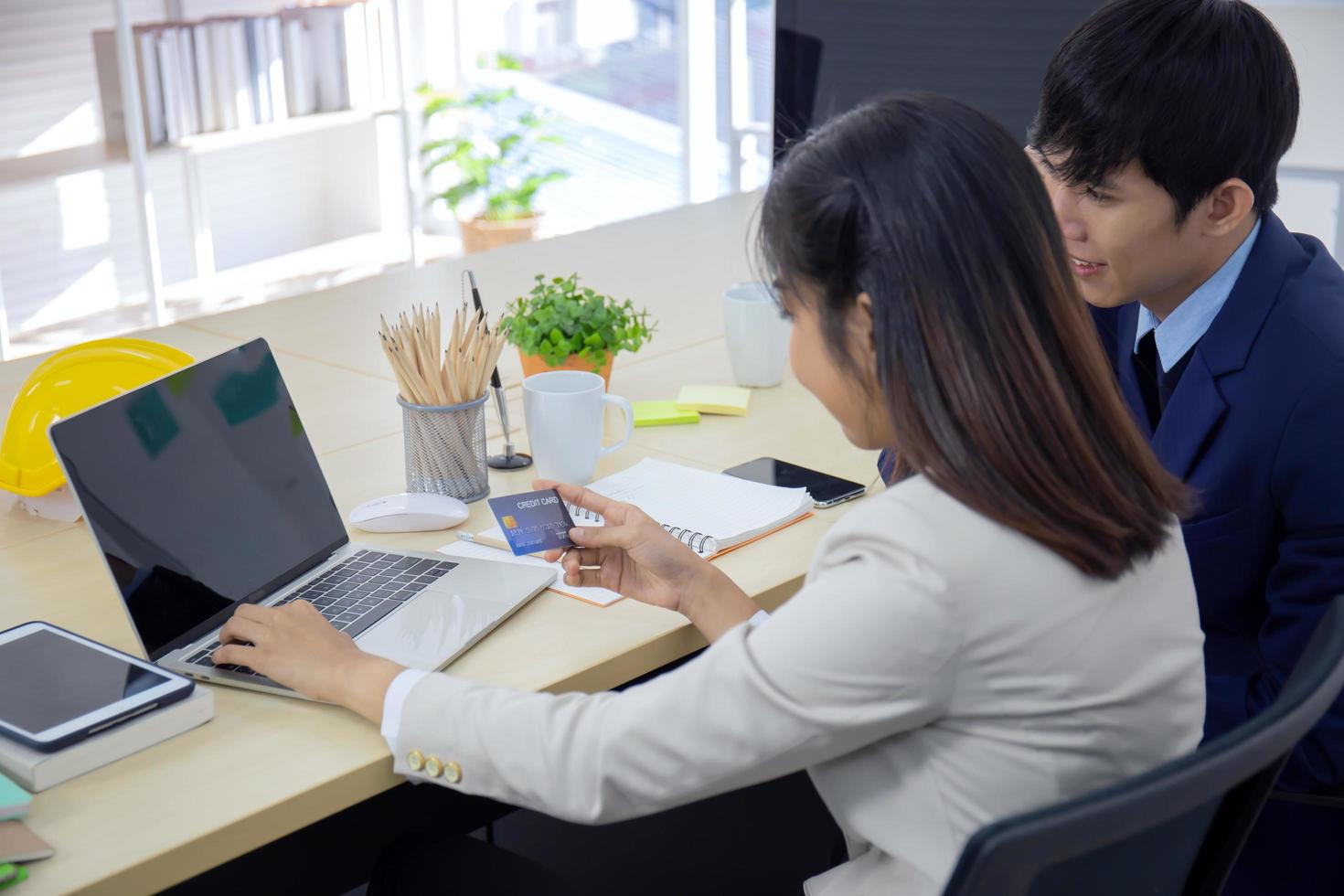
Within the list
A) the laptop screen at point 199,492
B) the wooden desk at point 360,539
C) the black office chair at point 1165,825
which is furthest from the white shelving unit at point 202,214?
the black office chair at point 1165,825

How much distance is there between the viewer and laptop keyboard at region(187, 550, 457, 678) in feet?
3.87

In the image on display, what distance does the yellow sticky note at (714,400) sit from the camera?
178cm

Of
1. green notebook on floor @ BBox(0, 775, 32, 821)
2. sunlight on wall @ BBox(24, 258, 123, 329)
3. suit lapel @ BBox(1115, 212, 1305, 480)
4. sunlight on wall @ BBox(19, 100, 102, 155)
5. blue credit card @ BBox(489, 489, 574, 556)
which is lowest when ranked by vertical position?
sunlight on wall @ BBox(24, 258, 123, 329)

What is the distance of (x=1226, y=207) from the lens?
1276 mm

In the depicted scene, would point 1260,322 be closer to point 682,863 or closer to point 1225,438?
point 1225,438

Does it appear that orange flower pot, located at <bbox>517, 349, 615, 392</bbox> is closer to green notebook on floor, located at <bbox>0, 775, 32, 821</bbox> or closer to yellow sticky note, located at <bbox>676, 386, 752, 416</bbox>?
yellow sticky note, located at <bbox>676, 386, 752, 416</bbox>

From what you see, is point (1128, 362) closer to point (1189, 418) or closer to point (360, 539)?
point (1189, 418)

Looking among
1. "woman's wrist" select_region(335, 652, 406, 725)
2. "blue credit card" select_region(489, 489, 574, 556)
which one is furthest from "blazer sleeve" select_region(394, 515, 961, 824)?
"blue credit card" select_region(489, 489, 574, 556)

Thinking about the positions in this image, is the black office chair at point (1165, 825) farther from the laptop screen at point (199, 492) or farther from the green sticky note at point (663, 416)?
the green sticky note at point (663, 416)

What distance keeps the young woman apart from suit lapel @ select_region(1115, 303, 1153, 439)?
56 cm

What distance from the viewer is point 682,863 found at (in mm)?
1943

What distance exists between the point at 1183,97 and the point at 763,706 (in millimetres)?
770

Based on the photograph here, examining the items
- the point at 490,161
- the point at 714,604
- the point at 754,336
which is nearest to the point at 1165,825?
the point at 714,604

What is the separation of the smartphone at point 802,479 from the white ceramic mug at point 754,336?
29cm
